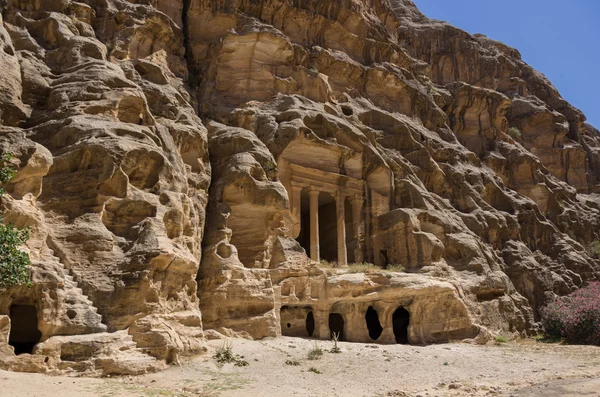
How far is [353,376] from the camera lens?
57.3 feet

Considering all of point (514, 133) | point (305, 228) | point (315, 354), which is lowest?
Result: point (315, 354)

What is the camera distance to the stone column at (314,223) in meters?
31.9

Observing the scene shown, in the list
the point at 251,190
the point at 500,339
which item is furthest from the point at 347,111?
the point at 500,339

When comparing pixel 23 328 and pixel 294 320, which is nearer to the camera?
pixel 23 328

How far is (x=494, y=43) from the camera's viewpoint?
67875 mm

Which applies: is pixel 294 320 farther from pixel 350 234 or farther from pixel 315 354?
pixel 350 234

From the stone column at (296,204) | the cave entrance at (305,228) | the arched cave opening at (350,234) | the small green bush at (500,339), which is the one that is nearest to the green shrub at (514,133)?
the arched cave opening at (350,234)

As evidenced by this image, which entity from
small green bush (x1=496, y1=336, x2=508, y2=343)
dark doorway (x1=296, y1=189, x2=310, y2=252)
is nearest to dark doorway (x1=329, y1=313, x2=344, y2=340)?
dark doorway (x1=296, y1=189, x2=310, y2=252)

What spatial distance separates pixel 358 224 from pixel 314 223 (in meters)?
3.26

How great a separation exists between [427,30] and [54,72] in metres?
46.8

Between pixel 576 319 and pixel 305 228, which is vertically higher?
pixel 305 228

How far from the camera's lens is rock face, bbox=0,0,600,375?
17.2 m

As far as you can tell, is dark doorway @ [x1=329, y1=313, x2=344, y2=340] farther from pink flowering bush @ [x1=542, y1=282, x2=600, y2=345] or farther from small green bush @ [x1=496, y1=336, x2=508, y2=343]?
pink flowering bush @ [x1=542, y1=282, x2=600, y2=345]

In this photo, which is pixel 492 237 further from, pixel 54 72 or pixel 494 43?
pixel 494 43
